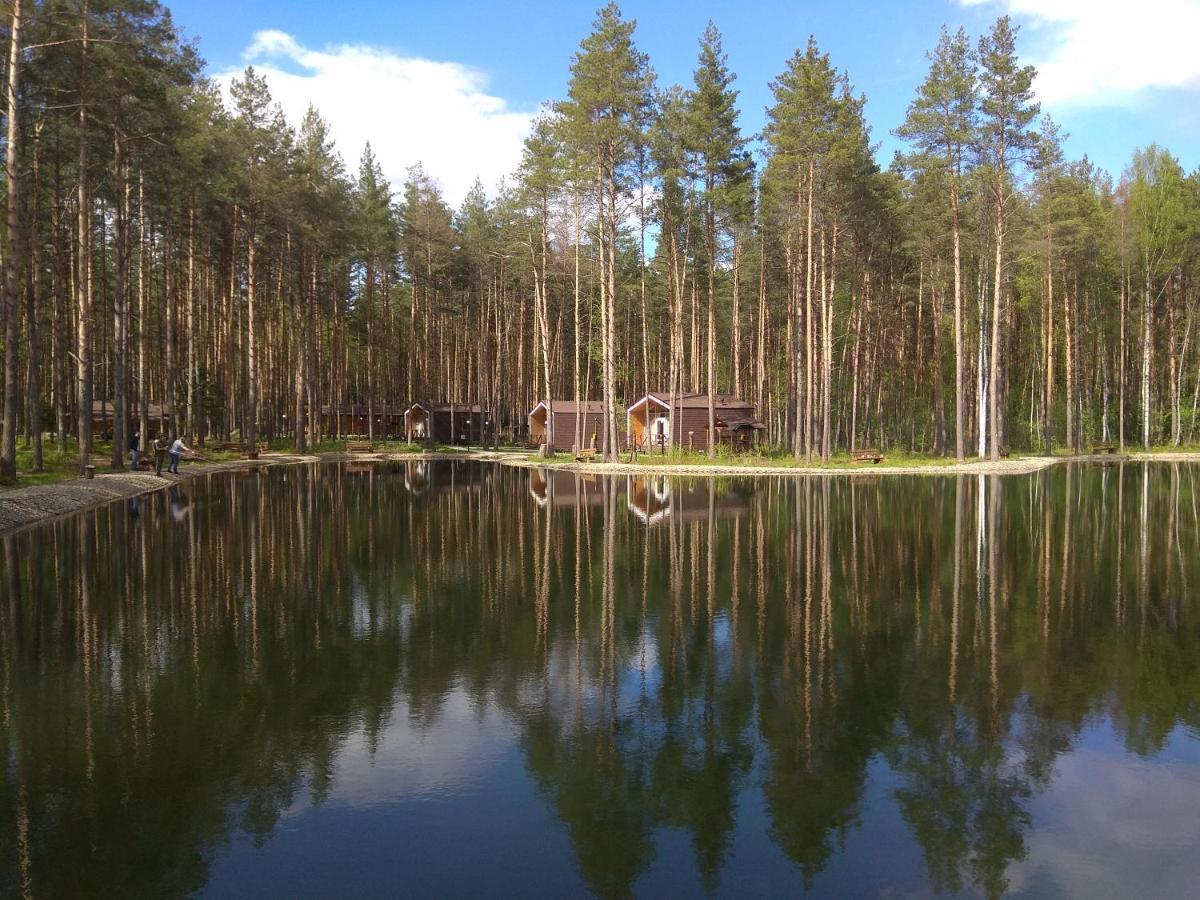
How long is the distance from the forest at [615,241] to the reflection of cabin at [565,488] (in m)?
4.98

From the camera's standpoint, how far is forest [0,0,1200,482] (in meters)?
29.2

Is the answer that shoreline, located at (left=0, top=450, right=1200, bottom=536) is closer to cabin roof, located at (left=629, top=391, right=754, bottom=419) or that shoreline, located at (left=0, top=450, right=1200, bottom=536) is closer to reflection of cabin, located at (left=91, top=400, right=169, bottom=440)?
cabin roof, located at (left=629, top=391, right=754, bottom=419)

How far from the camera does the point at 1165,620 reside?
→ 9.74 meters

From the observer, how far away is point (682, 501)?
2408 cm

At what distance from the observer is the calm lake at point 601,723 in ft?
15.2

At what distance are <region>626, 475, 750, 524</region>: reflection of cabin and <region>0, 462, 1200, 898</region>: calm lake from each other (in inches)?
233

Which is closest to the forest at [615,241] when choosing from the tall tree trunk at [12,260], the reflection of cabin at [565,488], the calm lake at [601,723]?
the tall tree trunk at [12,260]

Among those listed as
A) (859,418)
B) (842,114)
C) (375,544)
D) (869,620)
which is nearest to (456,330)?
(859,418)

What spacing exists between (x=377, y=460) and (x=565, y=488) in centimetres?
2350

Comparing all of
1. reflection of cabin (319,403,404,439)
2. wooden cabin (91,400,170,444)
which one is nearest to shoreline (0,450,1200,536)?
wooden cabin (91,400,170,444)

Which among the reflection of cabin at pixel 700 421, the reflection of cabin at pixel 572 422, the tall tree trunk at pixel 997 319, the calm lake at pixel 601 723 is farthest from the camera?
the reflection of cabin at pixel 572 422

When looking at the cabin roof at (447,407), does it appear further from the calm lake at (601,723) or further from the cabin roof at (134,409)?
the calm lake at (601,723)

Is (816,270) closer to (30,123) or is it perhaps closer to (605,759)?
(30,123)

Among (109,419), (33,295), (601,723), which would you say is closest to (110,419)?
(109,419)
